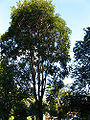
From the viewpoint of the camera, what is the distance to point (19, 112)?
21.0 m

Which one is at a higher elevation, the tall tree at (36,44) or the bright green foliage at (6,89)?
the tall tree at (36,44)

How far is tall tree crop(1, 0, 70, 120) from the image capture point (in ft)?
66.1

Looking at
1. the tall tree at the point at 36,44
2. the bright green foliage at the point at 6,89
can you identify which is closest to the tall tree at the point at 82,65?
the tall tree at the point at 36,44

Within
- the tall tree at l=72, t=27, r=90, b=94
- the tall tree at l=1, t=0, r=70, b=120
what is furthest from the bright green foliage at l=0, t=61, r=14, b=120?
the tall tree at l=72, t=27, r=90, b=94

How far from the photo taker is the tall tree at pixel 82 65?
16234mm

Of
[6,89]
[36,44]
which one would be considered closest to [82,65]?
[36,44]

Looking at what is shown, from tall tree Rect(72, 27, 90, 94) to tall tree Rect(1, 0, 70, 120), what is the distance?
369 centimetres

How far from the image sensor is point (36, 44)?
19.4 m

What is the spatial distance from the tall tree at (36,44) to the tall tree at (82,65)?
369cm

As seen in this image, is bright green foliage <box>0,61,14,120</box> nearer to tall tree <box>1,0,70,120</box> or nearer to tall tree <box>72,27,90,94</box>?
tall tree <box>1,0,70,120</box>

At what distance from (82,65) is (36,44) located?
6.93m

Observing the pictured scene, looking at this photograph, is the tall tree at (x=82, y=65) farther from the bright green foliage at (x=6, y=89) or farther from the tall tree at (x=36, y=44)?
→ the bright green foliage at (x=6, y=89)

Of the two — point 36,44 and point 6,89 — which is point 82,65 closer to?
point 36,44

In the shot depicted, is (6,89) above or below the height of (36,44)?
below
